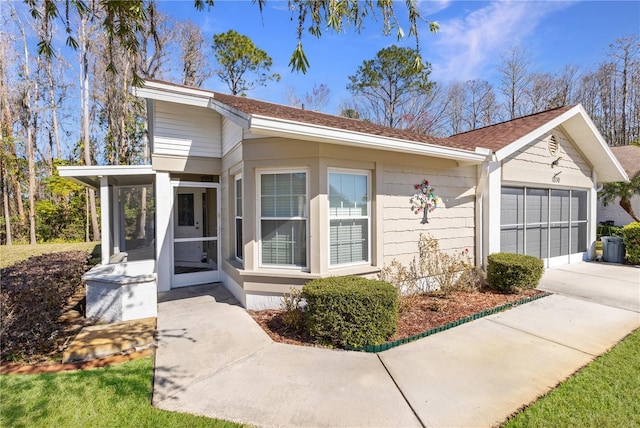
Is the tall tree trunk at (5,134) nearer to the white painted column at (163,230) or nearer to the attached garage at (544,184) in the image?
the white painted column at (163,230)

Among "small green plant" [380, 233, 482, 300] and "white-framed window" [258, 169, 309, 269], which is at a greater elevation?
"white-framed window" [258, 169, 309, 269]

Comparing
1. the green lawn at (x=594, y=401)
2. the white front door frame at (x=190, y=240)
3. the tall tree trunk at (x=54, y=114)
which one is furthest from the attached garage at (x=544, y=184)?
the tall tree trunk at (x=54, y=114)

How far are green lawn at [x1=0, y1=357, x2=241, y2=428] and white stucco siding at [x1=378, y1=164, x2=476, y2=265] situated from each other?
178 inches

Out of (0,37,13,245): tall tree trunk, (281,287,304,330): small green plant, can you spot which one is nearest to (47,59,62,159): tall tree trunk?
(0,37,13,245): tall tree trunk

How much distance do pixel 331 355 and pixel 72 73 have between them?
75.9 ft

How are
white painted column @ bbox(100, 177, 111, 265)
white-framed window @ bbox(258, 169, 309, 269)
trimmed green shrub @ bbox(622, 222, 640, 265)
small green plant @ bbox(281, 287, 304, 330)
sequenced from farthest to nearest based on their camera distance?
trimmed green shrub @ bbox(622, 222, 640, 265), white painted column @ bbox(100, 177, 111, 265), white-framed window @ bbox(258, 169, 309, 269), small green plant @ bbox(281, 287, 304, 330)

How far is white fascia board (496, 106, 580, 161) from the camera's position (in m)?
7.09

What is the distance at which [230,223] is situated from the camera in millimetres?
6965

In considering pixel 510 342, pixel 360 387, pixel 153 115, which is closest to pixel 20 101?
pixel 153 115

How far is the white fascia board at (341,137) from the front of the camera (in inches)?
174

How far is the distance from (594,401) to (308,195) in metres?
4.49

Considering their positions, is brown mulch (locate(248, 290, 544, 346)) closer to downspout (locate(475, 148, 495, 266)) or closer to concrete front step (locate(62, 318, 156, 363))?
downspout (locate(475, 148, 495, 266))

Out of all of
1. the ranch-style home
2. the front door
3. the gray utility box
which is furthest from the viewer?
the gray utility box

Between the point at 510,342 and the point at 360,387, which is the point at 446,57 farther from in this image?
the point at 360,387
